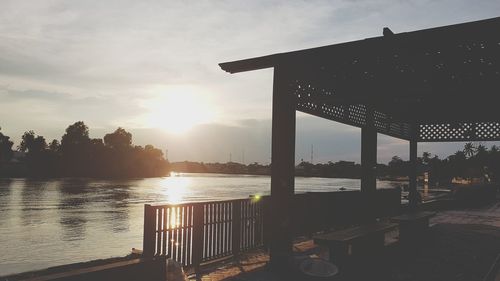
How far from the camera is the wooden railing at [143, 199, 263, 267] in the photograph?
7047mm

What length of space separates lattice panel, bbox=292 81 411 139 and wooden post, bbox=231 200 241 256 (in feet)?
8.16

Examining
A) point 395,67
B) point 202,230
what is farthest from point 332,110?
point 202,230

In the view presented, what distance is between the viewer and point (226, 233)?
8.45 meters

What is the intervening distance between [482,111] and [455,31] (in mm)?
5909

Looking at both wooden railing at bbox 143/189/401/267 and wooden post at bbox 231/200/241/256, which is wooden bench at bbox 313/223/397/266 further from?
wooden post at bbox 231/200/241/256

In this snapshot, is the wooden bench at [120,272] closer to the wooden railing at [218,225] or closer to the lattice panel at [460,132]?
the wooden railing at [218,225]

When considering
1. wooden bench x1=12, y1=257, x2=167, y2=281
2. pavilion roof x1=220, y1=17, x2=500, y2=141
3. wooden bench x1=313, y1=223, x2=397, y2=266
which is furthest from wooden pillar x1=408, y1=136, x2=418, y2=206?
wooden bench x1=12, y1=257, x2=167, y2=281

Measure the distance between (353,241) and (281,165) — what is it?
5.71 ft

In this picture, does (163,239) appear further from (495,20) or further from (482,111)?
(482,111)

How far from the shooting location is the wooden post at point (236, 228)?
28.3ft

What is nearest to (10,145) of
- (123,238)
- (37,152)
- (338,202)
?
(37,152)

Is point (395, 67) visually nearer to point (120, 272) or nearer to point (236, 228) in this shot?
point (236, 228)

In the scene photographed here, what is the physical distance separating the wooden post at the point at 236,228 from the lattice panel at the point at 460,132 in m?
8.47

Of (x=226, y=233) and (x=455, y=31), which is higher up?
(x=455, y=31)
